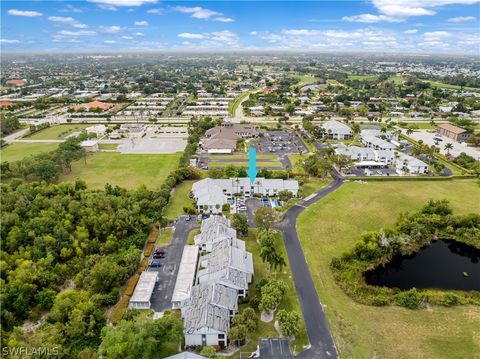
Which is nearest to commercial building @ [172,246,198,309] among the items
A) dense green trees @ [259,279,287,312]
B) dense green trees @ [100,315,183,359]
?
dense green trees @ [100,315,183,359]

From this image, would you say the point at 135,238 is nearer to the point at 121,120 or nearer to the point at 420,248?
the point at 420,248

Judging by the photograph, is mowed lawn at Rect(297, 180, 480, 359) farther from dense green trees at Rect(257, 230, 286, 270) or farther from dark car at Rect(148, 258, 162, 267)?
dark car at Rect(148, 258, 162, 267)

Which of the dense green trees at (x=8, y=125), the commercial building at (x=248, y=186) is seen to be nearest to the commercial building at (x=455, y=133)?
the commercial building at (x=248, y=186)

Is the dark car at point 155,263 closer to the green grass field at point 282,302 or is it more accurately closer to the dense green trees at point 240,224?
the dense green trees at point 240,224

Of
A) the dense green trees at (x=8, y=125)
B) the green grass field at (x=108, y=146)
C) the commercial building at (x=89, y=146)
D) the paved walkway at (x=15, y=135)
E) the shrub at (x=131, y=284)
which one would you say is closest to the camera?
the shrub at (x=131, y=284)

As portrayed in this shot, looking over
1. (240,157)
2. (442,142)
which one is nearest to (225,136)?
(240,157)
